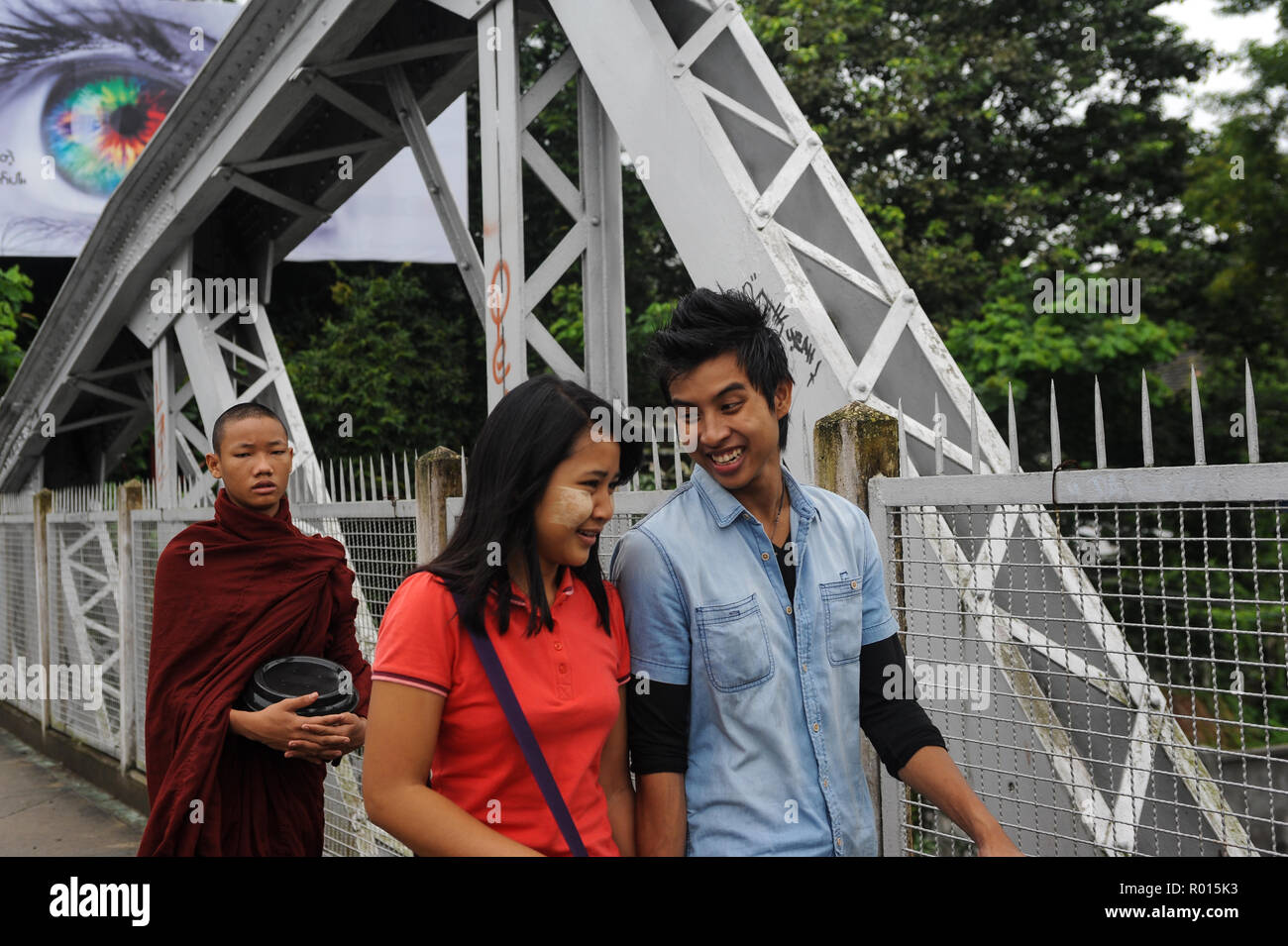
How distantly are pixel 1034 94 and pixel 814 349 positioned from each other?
16552 millimetres

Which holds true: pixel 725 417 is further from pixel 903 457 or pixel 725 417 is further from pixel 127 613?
pixel 127 613

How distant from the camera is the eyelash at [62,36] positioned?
18500mm

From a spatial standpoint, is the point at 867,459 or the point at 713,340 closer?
the point at 713,340

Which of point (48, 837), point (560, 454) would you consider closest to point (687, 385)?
point (560, 454)

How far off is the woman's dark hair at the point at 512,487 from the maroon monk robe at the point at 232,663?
1542 millimetres

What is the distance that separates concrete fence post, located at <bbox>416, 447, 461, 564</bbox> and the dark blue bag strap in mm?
2576

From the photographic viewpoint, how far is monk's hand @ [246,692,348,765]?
3082 millimetres

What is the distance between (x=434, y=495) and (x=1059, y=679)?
2403 mm

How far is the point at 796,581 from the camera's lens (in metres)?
2.11

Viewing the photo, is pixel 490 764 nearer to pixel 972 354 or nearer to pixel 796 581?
pixel 796 581

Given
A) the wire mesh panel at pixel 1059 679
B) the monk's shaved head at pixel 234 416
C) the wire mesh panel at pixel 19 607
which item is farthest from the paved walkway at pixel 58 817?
the wire mesh panel at pixel 1059 679

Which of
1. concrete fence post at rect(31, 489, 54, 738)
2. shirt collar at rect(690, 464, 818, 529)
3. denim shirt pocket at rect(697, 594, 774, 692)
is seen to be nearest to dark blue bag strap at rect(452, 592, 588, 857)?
denim shirt pocket at rect(697, 594, 774, 692)

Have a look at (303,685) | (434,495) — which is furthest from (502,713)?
(434,495)

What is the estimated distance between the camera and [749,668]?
1.97m
